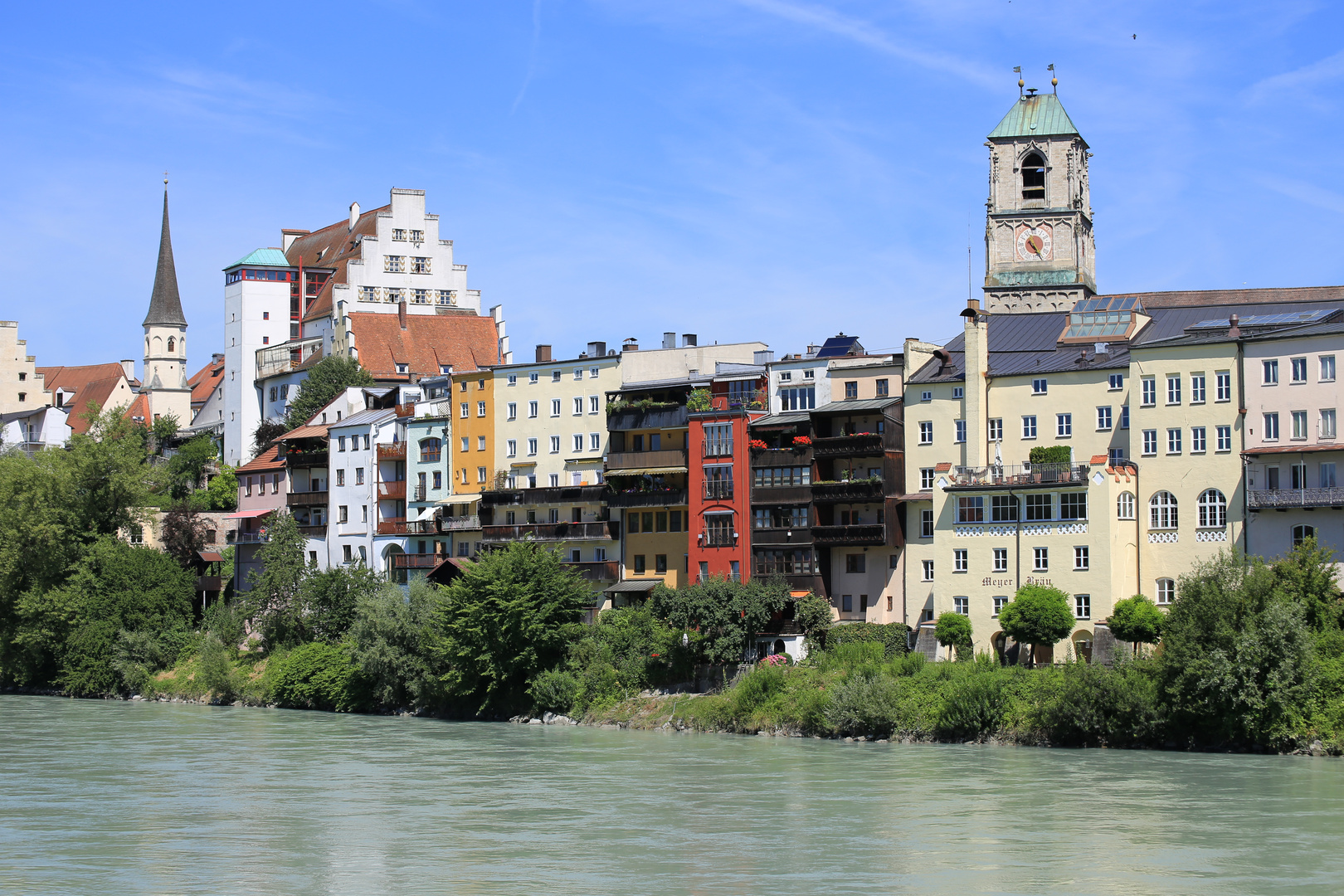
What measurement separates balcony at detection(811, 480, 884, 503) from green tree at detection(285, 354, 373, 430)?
43197mm

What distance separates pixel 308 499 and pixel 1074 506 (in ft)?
163

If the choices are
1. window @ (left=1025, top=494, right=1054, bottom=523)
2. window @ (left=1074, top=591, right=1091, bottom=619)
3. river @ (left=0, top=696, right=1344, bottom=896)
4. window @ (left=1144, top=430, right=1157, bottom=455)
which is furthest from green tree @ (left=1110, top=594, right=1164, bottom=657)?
river @ (left=0, top=696, right=1344, bottom=896)

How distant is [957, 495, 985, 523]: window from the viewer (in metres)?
67.0

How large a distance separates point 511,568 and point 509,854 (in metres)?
32.5

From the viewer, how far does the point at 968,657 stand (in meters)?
65.0

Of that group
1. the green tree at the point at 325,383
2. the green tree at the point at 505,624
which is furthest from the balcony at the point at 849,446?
the green tree at the point at 325,383

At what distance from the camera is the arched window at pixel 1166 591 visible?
63.8 meters

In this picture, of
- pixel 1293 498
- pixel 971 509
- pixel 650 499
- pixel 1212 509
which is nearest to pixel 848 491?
pixel 971 509

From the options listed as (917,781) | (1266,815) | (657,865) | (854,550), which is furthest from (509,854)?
(854,550)

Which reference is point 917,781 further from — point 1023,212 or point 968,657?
point 1023,212

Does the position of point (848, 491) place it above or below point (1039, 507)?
above

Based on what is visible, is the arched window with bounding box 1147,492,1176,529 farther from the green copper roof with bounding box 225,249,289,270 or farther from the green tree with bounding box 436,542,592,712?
the green copper roof with bounding box 225,249,289,270

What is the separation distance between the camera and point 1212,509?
63.8m

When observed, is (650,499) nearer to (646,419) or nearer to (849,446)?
(646,419)
